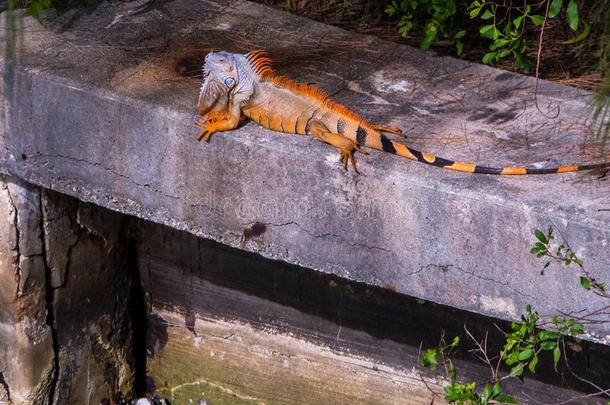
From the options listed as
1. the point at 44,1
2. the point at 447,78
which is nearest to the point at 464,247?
the point at 447,78

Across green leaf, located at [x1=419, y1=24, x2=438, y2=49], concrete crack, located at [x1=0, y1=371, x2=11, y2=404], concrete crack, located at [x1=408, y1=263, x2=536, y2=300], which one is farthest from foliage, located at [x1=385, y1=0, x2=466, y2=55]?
concrete crack, located at [x1=0, y1=371, x2=11, y2=404]

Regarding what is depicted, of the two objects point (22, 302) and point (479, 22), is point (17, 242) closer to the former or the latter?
point (22, 302)

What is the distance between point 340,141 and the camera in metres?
3.03

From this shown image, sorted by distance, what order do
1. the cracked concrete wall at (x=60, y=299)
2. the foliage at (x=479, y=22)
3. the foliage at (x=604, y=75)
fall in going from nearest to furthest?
the foliage at (x=604, y=75)
the foliage at (x=479, y=22)
the cracked concrete wall at (x=60, y=299)

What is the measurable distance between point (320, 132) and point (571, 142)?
0.75m

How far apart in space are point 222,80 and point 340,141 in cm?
50

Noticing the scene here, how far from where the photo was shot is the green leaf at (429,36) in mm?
3725

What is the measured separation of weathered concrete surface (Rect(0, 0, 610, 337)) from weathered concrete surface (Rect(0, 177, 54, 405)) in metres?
0.25

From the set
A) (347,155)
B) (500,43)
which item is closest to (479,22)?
(500,43)

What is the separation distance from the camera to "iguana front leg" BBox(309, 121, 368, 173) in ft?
9.82

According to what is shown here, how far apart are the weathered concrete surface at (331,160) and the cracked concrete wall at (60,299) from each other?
13.1 inches

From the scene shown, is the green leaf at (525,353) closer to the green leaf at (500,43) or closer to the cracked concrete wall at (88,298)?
the green leaf at (500,43)

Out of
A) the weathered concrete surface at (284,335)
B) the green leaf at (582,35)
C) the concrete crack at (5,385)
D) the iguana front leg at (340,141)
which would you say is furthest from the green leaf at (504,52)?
the concrete crack at (5,385)

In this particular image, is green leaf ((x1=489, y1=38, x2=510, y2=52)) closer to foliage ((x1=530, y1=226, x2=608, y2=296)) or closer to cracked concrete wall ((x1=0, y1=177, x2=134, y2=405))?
foliage ((x1=530, y1=226, x2=608, y2=296))
